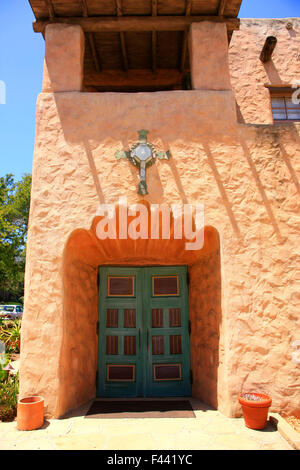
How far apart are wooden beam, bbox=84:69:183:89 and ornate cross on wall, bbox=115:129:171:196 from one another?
3.17m

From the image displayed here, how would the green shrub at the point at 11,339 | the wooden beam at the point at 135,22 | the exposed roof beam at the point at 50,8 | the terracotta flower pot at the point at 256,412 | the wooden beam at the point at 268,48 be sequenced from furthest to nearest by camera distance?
the green shrub at the point at 11,339
the wooden beam at the point at 268,48
the wooden beam at the point at 135,22
the exposed roof beam at the point at 50,8
the terracotta flower pot at the point at 256,412

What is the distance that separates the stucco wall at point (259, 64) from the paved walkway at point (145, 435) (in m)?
5.85

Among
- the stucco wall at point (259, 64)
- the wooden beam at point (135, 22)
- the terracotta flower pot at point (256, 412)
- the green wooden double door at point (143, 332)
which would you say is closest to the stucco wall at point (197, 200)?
the terracotta flower pot at point (256, 412)

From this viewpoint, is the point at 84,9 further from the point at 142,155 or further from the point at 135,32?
the point at 142,155

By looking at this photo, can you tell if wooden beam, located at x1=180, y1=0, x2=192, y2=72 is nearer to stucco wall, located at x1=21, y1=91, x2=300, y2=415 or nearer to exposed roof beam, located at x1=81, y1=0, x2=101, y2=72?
stucco wall, located at x1=21, y1=91, x2=300, y2=415

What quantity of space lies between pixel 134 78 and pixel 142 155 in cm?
348

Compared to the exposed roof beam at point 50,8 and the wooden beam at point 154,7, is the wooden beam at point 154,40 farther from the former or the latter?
the exposed roof beam at point 50,8

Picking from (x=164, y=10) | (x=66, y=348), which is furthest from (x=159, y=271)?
(x=164, y=10)

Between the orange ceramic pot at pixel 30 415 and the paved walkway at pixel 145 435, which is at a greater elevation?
the orange ceramic pot at pixel 30 415

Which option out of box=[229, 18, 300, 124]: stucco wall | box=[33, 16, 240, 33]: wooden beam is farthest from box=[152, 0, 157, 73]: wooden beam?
box=[229, 18, 300, 124]: stucco wall

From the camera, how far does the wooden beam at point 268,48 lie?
700 centimetres

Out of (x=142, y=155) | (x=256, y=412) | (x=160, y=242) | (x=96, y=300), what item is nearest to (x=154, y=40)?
(x=142, y=155)

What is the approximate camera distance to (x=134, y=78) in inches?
284

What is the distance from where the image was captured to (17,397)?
4.40 metres
